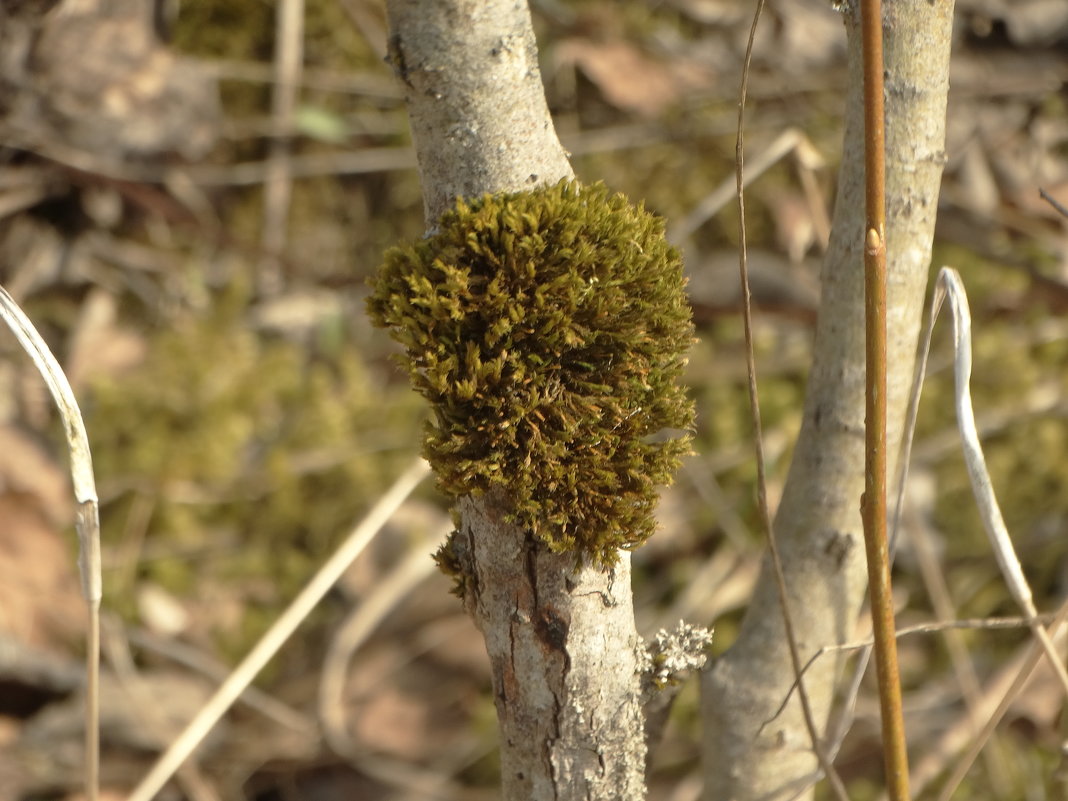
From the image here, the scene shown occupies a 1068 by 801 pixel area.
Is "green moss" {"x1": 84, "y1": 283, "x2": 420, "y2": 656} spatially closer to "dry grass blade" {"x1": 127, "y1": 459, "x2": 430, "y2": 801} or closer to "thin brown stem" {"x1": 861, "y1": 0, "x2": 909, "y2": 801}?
"dry grass blade" {"x1": 127, "y1": 459, "x2": 430, "y2": 801}

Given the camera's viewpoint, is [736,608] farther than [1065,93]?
No

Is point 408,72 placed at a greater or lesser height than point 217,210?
lesser

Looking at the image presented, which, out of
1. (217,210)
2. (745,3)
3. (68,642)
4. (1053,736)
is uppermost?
(745,3)

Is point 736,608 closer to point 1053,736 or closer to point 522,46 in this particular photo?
point 1053,736

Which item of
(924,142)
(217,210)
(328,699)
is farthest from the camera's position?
(217,210)

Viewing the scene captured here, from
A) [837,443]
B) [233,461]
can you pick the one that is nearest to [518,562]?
[837,443]

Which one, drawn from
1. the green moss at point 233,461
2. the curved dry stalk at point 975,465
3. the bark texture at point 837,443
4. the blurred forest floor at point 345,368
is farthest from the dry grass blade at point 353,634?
the curved dry stalk at point 975,465

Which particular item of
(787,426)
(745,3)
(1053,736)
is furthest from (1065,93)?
(1053,736)

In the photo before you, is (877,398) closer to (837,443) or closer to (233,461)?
(837,443)

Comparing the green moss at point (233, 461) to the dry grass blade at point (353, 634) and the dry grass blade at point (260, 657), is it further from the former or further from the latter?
the dry grass blade at point (260, 657)
